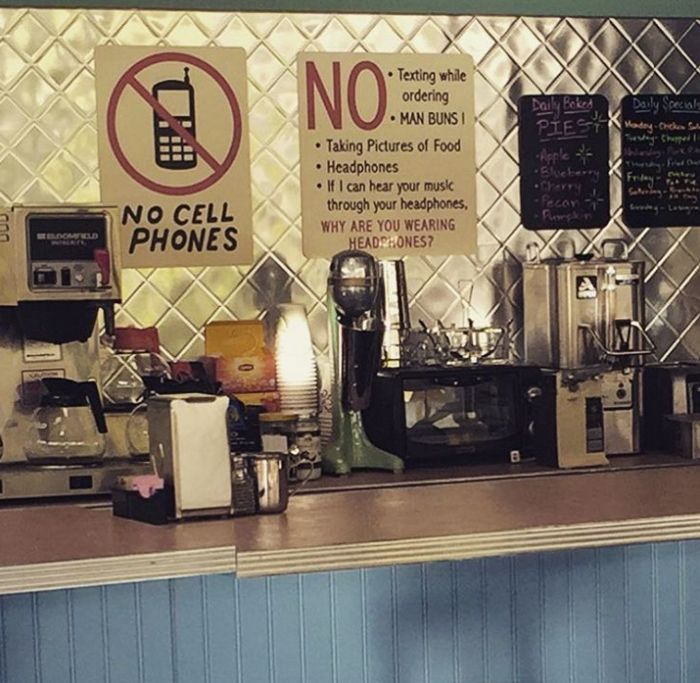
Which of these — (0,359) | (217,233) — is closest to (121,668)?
(0,359)

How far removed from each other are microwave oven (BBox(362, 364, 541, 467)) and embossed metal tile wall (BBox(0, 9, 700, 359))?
1.16 ft

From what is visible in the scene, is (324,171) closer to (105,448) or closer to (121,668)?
(105,448)

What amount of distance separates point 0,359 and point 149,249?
0.55 metres

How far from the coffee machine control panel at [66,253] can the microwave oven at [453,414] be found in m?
0.67

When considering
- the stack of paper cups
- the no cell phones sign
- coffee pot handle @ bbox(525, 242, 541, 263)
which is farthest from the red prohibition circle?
coffee pot handle @ bbox(525, 242, 541, 263)

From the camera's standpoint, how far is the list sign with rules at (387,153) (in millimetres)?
3223

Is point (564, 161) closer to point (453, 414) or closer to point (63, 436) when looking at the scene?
point (453, 414)

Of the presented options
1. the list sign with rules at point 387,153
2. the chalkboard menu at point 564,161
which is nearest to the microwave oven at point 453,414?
the list sign with rules at point 387,153

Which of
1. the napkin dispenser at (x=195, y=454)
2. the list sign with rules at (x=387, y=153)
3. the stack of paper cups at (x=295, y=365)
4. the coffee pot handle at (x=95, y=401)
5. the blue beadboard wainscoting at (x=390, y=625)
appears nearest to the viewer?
the napkin dispenser at (x=195, y=454)

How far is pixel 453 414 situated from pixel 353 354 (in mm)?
283

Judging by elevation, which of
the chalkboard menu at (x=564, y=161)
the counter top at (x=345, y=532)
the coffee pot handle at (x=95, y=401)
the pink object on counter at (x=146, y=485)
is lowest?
the counter top at (x=345, y=532)

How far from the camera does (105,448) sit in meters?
2.73

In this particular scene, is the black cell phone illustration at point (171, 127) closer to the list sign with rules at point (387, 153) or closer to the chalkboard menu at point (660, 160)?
the list sign with rules at point (387, 153)

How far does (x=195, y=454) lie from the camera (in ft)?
7.52
